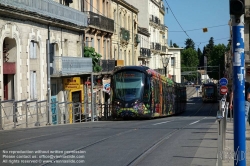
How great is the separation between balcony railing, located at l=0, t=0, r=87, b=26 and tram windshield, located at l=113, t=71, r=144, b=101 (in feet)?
18.5

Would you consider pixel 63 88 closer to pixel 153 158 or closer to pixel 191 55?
pixel 153 158

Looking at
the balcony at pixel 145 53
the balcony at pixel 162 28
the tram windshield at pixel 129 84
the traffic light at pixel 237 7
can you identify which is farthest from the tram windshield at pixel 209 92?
the traffic light at pixel 237 7

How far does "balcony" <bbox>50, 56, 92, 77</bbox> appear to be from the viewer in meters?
32.4

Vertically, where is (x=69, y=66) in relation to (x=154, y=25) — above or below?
below

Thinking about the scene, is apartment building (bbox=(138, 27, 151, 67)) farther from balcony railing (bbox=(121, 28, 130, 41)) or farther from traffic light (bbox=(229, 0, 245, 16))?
traffic light (bbox=(229, 0, 245, 16))

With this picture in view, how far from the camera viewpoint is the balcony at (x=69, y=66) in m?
32.4

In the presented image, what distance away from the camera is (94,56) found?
43.3m

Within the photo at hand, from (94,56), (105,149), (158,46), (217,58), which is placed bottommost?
(105,149)

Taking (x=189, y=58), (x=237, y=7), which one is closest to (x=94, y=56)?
(x=237, y=7)

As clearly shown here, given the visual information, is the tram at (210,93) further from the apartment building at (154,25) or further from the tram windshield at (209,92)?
the apartment building at (154,25)

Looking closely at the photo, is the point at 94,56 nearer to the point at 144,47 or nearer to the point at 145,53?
→ the point at 145,53

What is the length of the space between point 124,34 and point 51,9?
2558 centimetres

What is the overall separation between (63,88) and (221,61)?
125253mm

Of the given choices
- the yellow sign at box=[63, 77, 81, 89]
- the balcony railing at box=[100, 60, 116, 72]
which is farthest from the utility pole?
the balcony railing at box=[100, 60, 116, 72]
